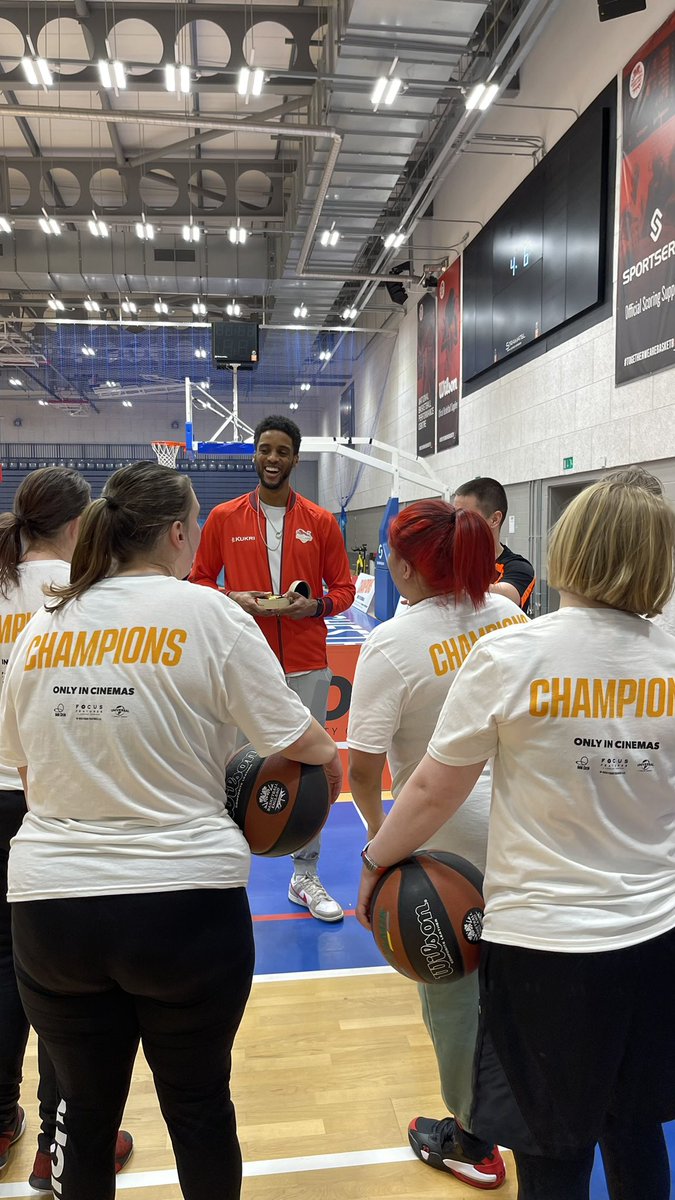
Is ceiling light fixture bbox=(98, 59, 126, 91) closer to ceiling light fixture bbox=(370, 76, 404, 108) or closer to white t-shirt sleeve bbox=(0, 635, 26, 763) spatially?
ceiling light fixture bbox=(370, 76, 404, 108)

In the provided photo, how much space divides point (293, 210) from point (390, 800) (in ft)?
27.3

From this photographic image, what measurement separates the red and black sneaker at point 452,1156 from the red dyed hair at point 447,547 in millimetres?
1333

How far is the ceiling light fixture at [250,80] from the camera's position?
18.2 ft

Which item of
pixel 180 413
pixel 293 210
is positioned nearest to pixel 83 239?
pixel 293 210

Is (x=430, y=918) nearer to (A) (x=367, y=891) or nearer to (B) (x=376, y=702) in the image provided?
(A) (x=367, y=891)

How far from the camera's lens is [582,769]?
1.15m

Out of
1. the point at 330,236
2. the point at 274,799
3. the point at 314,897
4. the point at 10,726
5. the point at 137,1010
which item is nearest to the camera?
the point at 137,1010

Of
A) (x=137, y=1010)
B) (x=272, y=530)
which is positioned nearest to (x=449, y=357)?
(x=272, y=530)

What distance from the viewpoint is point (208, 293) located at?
13.6 metres

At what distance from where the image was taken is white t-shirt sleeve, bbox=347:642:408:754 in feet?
5.26

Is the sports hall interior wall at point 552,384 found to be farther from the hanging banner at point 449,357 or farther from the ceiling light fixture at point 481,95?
the ceiling light fixture at point 481,95

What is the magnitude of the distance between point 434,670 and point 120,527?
0.70m

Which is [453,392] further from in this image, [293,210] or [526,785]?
[526,785]

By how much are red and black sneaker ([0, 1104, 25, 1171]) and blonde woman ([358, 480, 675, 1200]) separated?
1353 mm
